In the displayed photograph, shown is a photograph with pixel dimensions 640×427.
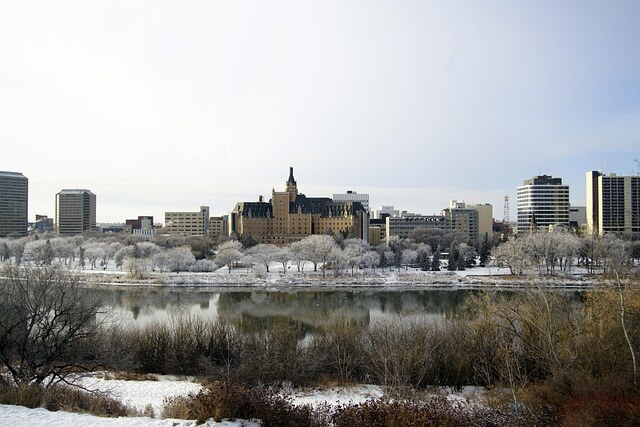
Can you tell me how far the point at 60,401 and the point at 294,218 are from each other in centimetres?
8633

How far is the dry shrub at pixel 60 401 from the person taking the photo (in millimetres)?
10203

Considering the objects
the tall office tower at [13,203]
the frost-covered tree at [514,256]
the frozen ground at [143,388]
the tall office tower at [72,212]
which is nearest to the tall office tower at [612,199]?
the frost-covered tree at [514,256]

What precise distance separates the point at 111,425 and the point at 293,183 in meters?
95.8

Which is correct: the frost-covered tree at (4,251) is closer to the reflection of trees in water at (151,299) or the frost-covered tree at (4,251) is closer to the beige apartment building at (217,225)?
the reflection of trees in water at (151,299)

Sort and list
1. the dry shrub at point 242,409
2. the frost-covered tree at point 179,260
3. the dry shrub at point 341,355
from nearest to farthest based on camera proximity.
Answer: the dry shrub at point 242,409 < the dry shrub at point 341,355 < the frost-covered tree at point 179,260

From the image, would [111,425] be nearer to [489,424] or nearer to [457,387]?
[489,424]

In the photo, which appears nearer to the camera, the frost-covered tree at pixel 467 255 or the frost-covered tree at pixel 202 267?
the frost-covered tree at pixel 202 267

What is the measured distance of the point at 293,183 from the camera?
10388cm

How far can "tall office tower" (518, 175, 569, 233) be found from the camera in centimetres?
10638

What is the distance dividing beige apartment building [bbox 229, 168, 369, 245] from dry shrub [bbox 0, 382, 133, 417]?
83.0 m

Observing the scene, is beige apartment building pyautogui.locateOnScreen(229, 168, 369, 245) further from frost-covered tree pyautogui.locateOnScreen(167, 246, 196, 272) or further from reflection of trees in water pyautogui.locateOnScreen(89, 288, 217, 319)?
reflection of trees in water pyautogui.locateOnScreen(89, 288, 217, 319)

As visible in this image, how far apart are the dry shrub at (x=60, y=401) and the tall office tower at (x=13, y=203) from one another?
12360 centimetres

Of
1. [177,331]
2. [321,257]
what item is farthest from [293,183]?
[177,331]

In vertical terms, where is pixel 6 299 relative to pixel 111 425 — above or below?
above
